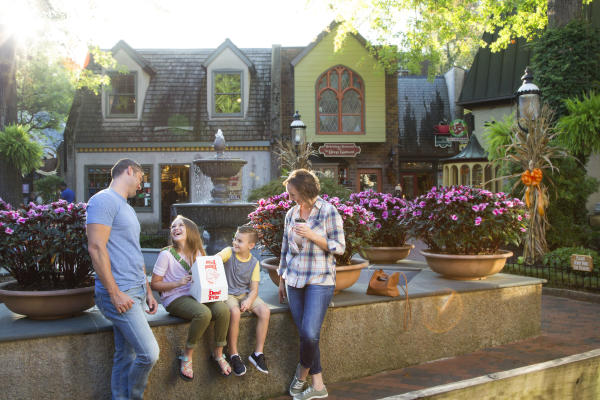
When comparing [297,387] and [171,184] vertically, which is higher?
[171,184]

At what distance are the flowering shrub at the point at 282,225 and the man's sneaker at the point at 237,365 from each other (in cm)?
145

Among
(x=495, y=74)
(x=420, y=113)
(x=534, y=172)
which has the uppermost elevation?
(x=495, y=74)

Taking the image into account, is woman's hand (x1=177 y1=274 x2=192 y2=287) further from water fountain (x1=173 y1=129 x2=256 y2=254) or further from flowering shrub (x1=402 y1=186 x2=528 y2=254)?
water fountain (x1=173 y1=129 x2=256 y2=254)

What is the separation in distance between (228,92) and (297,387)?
61.7ft

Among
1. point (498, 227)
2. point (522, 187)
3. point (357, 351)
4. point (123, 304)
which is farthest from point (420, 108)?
point (123, 304)

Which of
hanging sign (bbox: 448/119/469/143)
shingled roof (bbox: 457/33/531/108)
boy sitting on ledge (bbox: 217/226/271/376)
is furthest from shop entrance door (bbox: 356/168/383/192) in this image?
boy sitting on ledge (bbox: 217/226/271/376)

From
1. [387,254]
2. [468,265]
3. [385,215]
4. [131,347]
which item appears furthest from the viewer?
[387,254]

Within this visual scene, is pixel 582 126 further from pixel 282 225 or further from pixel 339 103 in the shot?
pixel 339 103

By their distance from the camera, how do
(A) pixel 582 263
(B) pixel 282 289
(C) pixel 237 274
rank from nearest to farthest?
(C) pixel 237 274 → (B) pixel 282 289 → (A) pixel 582 263

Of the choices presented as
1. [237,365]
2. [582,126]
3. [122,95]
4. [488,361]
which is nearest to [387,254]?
[488,361]

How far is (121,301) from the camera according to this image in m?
3.52

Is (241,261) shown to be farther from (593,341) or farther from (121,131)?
(121,131)

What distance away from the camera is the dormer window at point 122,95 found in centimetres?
2181

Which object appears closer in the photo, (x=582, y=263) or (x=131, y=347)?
(x=131, y=347)
